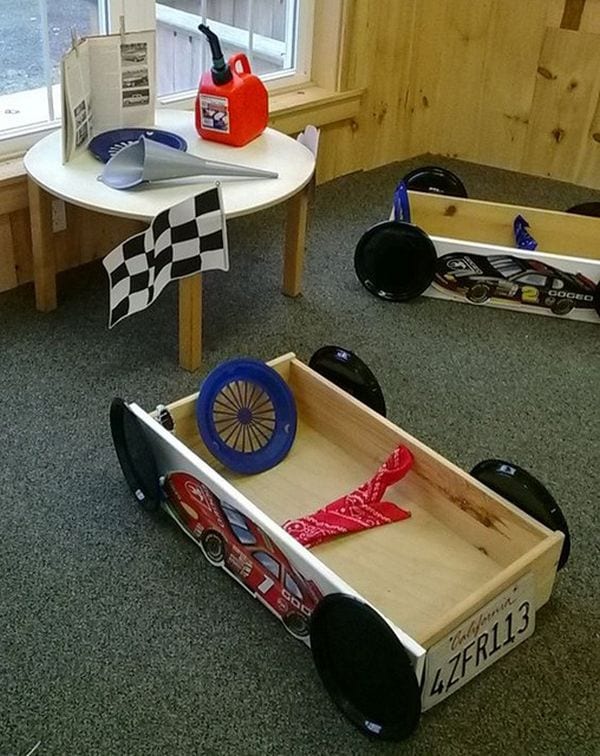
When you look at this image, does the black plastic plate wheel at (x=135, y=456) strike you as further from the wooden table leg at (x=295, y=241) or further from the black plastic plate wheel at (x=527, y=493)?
the wooden table leg at (x=295, y=241)

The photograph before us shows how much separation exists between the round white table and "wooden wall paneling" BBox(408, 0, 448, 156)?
948 mm

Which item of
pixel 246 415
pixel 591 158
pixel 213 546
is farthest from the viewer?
pixel 591 158

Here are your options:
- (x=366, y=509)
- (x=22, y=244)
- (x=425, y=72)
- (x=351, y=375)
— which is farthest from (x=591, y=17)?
(x=366, y=509)

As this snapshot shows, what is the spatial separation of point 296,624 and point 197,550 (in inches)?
9.0

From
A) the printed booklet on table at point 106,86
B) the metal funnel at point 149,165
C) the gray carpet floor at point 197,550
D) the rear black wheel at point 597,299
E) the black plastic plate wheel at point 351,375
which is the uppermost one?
the printed booklet on table at point 106,86

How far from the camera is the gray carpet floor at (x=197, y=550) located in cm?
113

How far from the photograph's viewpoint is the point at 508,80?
2.73 m

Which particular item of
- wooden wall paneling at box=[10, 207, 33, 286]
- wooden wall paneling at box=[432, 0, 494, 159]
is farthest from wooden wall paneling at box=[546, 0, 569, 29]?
wooden wall paneling at box=[10, 207, 33, 286]

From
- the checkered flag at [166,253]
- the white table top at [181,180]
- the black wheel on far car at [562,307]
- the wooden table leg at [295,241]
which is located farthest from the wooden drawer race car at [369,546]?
the black wheel on far car at [562,307]

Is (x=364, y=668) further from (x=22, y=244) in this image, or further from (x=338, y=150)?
(x=338, y=150)

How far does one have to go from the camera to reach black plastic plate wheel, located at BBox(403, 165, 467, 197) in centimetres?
236

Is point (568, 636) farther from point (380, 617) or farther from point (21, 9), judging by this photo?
point (21, 9)

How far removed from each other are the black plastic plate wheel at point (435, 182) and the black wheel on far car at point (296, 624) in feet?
4.71

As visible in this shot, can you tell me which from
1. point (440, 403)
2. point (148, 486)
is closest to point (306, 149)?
point (440, 403)
